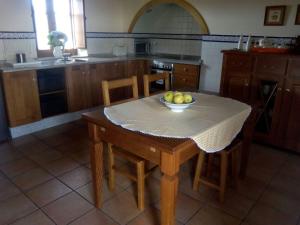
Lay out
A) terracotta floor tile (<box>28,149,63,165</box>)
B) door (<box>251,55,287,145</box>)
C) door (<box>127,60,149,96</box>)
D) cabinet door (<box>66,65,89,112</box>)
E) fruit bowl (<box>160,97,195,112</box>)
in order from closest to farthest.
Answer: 1. fruit bowl (<box>160,97,195,112</box>)
2. terracotta floor tile (<box>28,149,63,165</box>)
3. door (<box>251,55,287,145</box>)
4. cabinet door (<box>66,65,89,112</box>)
5. door (<box>127,60,149,96</box>)

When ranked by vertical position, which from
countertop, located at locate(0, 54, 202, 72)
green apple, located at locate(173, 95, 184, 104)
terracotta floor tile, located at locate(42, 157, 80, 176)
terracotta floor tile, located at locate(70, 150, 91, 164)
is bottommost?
terracotta floor tile, located at locate(42, 157, 80, 176)

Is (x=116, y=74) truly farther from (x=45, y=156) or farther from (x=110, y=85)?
(x=110, y=85)

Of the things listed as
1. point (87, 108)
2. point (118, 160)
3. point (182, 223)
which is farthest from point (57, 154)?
point (182, 223)

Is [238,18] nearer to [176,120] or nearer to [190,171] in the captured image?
[190,171]

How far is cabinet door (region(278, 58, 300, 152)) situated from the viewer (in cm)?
257

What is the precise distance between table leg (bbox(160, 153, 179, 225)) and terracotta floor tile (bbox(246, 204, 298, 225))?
74 cm

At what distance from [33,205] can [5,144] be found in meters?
1.28

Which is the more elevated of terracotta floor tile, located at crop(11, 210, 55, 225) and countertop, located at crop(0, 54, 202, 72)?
countertop, located at crop(0, 54, 202, 72)

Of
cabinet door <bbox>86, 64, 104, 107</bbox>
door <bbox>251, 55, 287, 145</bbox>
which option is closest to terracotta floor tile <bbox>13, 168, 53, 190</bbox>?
cabinet door <bbox>86, 64, 104, 107</bbox>

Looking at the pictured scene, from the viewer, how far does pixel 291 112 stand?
8.79 feet

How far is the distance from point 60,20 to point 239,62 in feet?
8.92

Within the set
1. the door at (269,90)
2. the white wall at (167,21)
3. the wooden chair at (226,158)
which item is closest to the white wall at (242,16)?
the white wall at (167,21)

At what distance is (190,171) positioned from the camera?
244 centimetres

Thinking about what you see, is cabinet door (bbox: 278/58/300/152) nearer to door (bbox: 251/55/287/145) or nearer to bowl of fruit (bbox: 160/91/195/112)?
door (bbox: 251/55/287/145)
